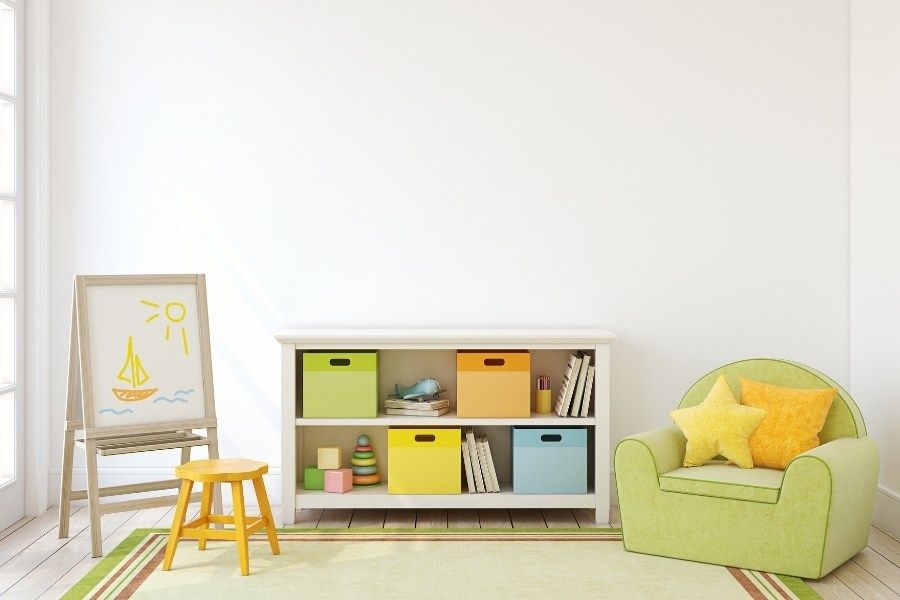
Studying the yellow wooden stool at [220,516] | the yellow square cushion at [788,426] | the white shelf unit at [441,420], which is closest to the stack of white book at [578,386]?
the white shelf unit at [441,420]

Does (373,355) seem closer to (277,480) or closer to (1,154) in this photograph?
(277,480)

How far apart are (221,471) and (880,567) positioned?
8.35ft

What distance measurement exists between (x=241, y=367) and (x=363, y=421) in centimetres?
76

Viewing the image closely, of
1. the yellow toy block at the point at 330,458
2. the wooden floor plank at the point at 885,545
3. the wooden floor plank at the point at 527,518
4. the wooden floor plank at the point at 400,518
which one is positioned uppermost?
the yellow toy block at the point at 330,458

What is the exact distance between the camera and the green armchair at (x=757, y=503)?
3.35m

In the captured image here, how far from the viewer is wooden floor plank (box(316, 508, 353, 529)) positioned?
412cm

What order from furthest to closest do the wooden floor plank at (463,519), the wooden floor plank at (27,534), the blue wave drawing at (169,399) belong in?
1. the wooden floor plank at (463,519)
2. the blue wave drawing at (169,399)
3. the wooden floor plank at (27,534)

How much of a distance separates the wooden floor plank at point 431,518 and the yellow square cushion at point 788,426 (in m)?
1.38

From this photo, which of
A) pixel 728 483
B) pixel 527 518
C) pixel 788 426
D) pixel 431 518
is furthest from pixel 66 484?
pixel 788 426

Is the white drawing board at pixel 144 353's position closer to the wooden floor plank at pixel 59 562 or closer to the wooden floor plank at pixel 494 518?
the wooden floor plank at pixel 59 562

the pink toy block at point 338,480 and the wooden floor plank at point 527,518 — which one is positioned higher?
the pink toy block at point 338,480

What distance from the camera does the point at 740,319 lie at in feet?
14.9

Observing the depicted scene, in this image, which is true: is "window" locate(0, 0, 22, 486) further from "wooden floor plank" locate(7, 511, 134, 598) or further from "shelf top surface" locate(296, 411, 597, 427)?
"shelf top surface" locate(296, 411, 597, 427)

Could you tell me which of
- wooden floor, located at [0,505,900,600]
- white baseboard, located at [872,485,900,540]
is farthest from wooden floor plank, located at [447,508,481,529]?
white baseboard, located at [872,485,900,540]
